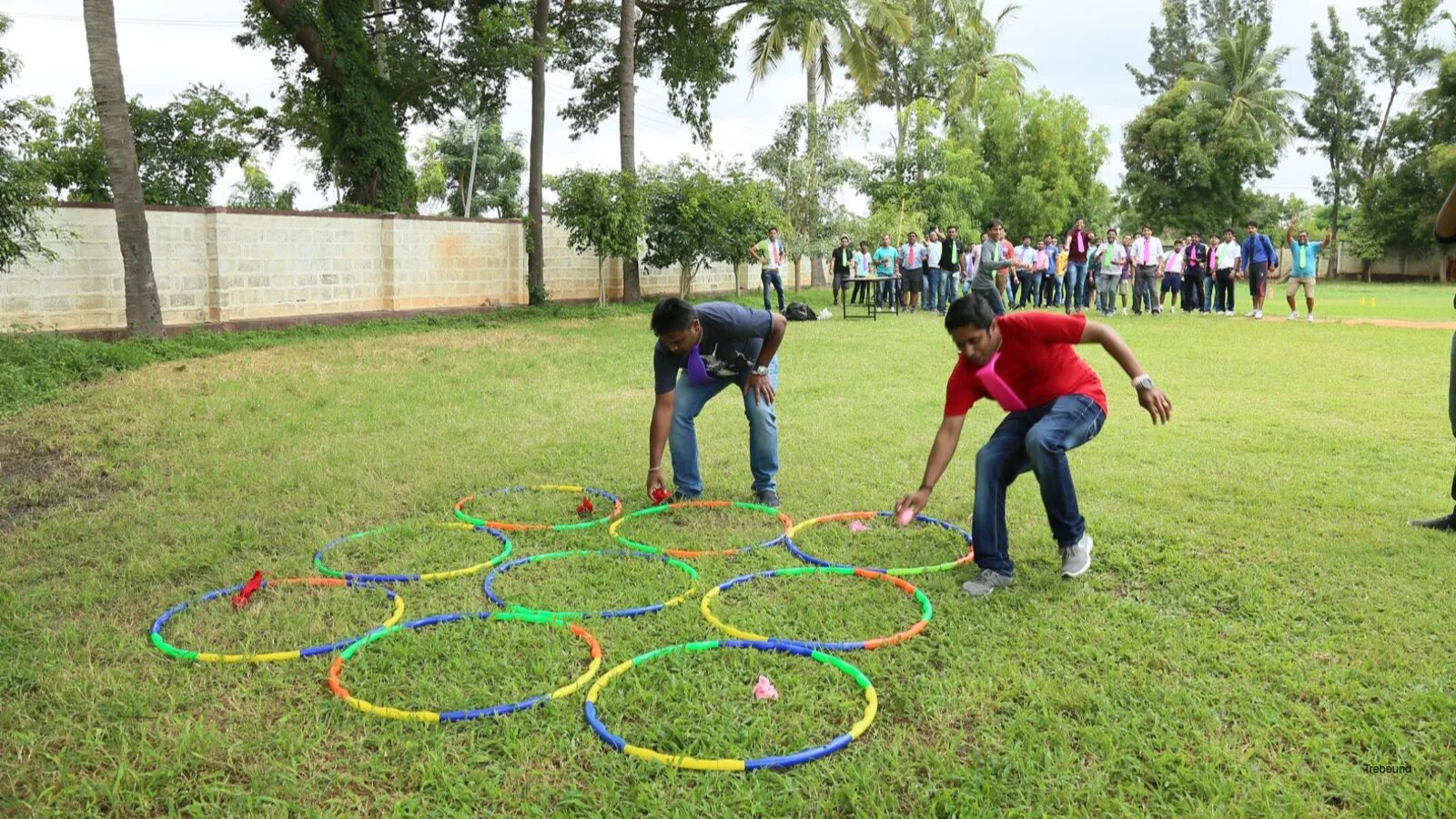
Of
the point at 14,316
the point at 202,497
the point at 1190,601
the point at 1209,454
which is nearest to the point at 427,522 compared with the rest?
the point at 202,497

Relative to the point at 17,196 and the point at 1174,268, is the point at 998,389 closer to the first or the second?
the point at 17,196

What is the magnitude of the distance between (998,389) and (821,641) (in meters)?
1.60

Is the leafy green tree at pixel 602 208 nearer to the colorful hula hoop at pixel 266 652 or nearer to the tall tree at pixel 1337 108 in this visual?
the colorful hula hoop at pixel 266 652

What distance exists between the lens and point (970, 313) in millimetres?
4645

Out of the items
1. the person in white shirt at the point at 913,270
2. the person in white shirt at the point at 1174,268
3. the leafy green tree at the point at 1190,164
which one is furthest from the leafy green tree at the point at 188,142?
the leafy green tree at the point at 1190,164

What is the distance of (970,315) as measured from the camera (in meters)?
4.64

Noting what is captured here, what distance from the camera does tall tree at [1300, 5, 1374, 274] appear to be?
46344 millimetres

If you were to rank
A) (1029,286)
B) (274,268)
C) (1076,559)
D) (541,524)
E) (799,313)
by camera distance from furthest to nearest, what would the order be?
(1029,286) < (799,313) < (274,268) < (541,524) < (1076,559)

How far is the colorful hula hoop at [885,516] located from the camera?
5102mm

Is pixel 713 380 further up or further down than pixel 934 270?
further down

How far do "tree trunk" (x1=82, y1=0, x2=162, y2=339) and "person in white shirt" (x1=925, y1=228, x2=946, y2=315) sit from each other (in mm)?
14661

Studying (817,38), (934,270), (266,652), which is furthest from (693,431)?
(817,38)

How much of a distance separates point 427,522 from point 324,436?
120 inches

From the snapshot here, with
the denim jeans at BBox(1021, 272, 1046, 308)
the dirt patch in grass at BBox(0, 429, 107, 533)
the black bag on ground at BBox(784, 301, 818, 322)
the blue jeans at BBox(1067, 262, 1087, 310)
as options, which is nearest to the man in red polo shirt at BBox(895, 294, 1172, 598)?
the dirt patch in grass at BBox(0, 429, 107, 533)
